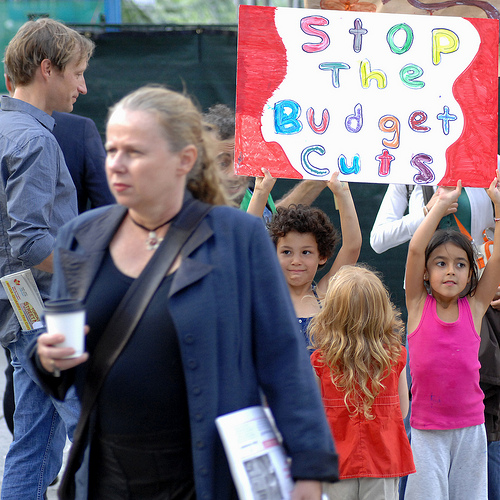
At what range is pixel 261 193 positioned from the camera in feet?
9.70

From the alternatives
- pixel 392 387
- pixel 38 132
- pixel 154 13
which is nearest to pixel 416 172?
pixel 392 387

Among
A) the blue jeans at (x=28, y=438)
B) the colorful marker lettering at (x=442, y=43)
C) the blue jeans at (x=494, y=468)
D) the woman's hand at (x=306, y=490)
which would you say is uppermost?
the colorful marker lettering at (x=442, y=43)

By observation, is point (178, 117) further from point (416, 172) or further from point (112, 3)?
point (112, 3)

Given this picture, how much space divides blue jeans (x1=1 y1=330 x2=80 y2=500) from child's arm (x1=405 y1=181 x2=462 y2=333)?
1628 mm

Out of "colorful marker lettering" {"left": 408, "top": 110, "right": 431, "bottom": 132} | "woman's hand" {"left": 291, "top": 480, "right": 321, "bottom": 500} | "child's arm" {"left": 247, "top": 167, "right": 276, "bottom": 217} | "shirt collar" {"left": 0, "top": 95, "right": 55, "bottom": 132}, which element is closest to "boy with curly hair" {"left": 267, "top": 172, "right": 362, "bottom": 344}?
"child's arm" {"left": 247, "top": 167, "right": 276, "bottom": 217}

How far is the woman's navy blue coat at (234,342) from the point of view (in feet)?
5.03

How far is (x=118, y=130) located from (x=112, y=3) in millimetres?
4767

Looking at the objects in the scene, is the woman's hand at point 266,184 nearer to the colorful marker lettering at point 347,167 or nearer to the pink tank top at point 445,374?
the colorful marker lettering at point 347,167

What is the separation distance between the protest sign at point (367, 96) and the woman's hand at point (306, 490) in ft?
5.64

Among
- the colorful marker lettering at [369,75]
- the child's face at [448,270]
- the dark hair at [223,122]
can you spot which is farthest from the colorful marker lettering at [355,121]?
the child's face at [448,270]

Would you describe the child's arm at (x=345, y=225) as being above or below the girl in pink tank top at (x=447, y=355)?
above

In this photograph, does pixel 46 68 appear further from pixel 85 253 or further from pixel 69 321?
pixel 69 321

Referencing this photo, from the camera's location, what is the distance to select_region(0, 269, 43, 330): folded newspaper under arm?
2.65 metres

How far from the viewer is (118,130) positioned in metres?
1.62
